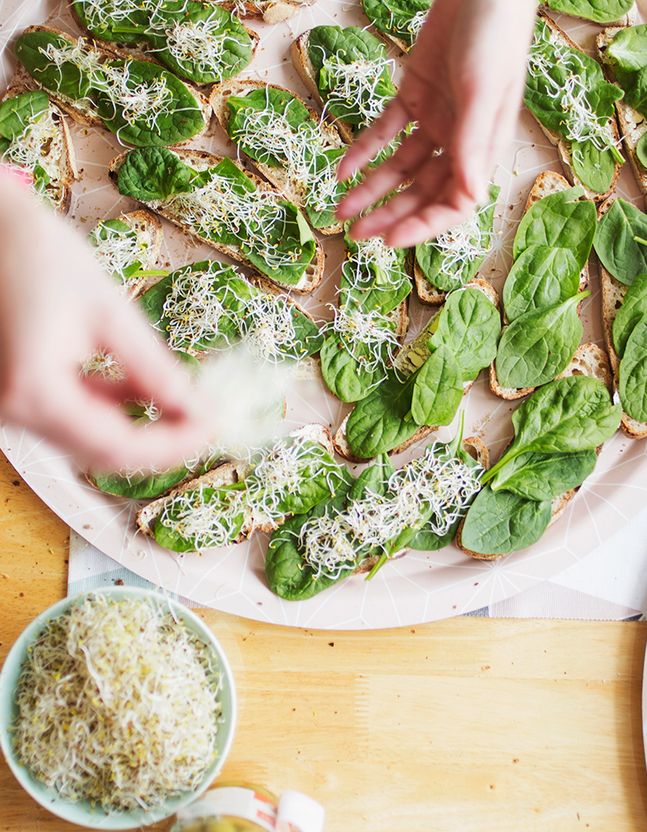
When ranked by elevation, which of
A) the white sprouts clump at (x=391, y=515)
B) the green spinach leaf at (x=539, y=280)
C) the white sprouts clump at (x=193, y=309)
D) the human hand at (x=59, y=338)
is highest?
the human hand at (x=59, y=338)

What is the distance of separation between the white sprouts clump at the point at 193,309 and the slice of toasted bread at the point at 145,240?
0.09 metres

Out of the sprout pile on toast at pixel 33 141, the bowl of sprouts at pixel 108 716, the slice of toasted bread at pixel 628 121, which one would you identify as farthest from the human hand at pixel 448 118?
the bowl of sprouts at pixel 108 716

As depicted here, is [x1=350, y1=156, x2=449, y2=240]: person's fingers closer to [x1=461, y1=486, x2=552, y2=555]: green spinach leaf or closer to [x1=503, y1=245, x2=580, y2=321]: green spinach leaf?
[x1=503, y1=245, x2=580, y2=321]: green spinach leaf

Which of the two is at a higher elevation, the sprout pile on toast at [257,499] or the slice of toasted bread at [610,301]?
the sprout pile on toast at [257,499]

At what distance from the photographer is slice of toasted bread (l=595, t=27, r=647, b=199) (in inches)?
78.0

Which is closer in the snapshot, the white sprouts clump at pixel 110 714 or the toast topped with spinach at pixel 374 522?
the white sprouts clump at pixel 110 714

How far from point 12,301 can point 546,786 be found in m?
1.68

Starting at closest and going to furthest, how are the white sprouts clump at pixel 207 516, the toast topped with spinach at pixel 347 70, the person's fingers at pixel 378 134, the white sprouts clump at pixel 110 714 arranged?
the person's fingers at pixel 378 134 → the white sprouts clump at pixel 110 714 → the white sprouts clump at pixel 207 516 → the toast topped with spinach at pixel 347 70

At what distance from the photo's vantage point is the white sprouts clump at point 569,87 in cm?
193

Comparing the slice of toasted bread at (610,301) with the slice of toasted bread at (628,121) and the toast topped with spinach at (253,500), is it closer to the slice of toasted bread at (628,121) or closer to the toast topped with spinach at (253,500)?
the slice of toasted bread at (628,121)

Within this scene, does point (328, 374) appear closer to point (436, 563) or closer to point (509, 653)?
point (436, 563)

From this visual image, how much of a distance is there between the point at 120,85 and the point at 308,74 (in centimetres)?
48

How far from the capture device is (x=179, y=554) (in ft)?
6.02

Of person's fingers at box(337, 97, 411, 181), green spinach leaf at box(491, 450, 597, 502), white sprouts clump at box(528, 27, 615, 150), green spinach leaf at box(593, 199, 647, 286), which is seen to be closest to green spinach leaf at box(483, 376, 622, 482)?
green spinach leaf at box(491, 450, 597, 502)
